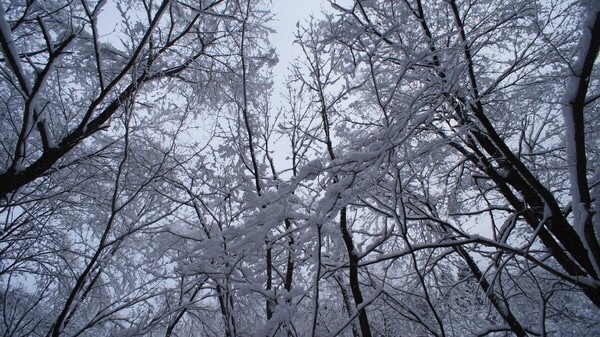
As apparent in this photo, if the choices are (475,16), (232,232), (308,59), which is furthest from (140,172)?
(475,16)

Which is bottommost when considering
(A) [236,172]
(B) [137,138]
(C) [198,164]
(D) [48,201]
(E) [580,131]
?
(E) [580,131]

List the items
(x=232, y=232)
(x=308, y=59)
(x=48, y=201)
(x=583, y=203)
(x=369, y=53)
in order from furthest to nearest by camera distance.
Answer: (x=48, y=201), (x=308, y=59), (x=583, y=203), (x=369, y=53), (x=232, y=232)

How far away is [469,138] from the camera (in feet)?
14.9

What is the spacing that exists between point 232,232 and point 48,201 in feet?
15.1

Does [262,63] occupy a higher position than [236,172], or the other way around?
[262,63]

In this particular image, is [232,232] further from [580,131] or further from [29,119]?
[580,131]

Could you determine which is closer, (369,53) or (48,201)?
(369,53)

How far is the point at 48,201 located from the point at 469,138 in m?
6.53

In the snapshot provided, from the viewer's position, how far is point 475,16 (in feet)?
15.2

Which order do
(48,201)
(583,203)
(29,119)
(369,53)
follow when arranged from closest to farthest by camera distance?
(369,53), (583,203), (29,119), (48,201)

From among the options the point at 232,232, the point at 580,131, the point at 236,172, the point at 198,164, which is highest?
the point at 198,164

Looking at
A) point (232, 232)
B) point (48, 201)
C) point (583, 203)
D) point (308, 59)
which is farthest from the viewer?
point (48, 201)

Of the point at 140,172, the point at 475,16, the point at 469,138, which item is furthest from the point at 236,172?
the point at 475,16

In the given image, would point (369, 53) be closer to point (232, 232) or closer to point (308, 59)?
point (232, 232)
